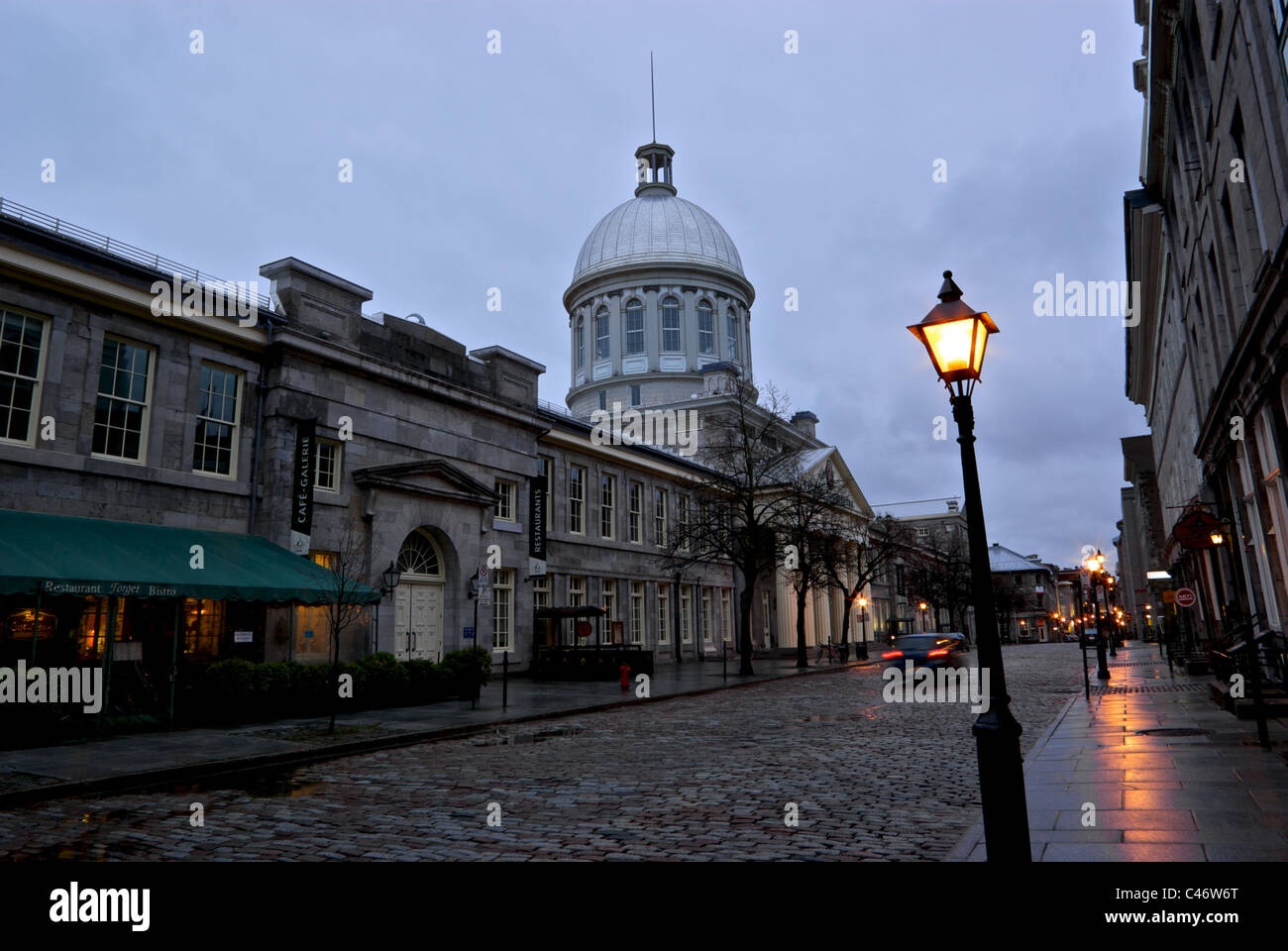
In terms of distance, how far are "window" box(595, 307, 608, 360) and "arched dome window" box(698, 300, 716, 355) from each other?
8231mm

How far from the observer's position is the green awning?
14.3 meters

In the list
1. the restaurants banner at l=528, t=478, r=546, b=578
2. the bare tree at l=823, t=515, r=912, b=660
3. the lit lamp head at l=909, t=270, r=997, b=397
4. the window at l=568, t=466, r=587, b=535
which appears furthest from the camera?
the bare tree at l=823, t=515, r=912, b=660

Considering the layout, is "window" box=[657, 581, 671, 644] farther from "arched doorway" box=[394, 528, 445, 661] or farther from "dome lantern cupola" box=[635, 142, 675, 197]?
"dome lantern cupola" box=[635, 142, 675, 197]

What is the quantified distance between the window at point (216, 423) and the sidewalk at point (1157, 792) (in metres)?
18.0

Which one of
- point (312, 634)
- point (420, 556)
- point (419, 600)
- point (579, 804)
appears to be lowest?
point (579, 804)

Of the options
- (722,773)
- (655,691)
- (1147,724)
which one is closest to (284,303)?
(655,691)

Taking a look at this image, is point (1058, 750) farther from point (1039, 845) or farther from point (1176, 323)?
point (1176, 323)

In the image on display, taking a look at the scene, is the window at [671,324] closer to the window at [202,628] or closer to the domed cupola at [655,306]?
the domed cupola at [655,306]

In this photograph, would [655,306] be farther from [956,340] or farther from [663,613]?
[956,340]

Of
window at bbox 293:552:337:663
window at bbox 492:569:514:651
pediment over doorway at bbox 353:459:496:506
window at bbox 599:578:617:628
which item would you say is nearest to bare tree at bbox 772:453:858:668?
window at bbox 599:578:617:628

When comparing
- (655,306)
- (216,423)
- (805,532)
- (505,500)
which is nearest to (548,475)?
(505,500)

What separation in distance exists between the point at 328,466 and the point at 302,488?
1.86m

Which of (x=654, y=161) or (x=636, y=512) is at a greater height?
(x=654, y=161)

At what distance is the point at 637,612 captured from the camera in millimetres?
40656
